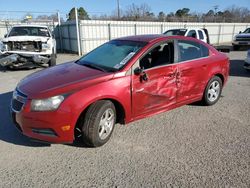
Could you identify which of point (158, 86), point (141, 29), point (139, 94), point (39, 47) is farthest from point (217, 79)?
point (141, 29)

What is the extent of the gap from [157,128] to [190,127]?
1.96 feet

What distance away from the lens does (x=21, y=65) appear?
30.3ft

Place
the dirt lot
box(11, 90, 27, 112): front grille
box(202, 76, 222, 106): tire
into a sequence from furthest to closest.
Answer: box(202, 76, 222, 106): tire < box(11, 90, 27, 112): front grille < the dirt lot

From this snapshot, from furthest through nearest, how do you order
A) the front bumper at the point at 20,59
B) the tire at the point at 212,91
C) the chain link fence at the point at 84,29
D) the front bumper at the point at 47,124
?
the chain link fence at the point at 84,29, the front bumper at the point at 20,59, the tire at the point at 212,91, the front bumper at the point at 47,124

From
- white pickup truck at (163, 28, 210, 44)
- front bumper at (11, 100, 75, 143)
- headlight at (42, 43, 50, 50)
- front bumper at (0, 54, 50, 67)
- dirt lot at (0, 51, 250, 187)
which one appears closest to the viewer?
dirt lot at (0, 51, 250, 187)

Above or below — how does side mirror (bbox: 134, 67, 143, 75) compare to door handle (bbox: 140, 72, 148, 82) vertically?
above

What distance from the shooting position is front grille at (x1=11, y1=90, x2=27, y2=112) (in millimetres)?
3172

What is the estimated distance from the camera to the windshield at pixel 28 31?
10016 millimetres

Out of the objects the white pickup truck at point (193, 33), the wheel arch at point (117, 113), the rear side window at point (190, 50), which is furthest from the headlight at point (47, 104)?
the white pickup truck at point (193, 33)

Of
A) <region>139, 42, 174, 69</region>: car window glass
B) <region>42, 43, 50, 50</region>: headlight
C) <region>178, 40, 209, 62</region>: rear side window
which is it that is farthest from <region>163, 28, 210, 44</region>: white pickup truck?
<region>139, 42, 174, 69</region>: car window glass

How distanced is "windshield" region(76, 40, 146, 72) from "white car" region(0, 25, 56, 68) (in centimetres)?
562

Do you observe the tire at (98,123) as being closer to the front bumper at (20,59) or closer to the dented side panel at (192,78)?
the dented side panel at (192,78)

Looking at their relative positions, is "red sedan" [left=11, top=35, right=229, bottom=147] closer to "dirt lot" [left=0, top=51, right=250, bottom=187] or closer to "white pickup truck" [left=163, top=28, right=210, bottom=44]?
"dirt lot" [left=0, top=51, right=250, bottom=187]

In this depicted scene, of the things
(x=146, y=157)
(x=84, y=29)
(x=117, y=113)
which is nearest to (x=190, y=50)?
(x=117, y=113)
